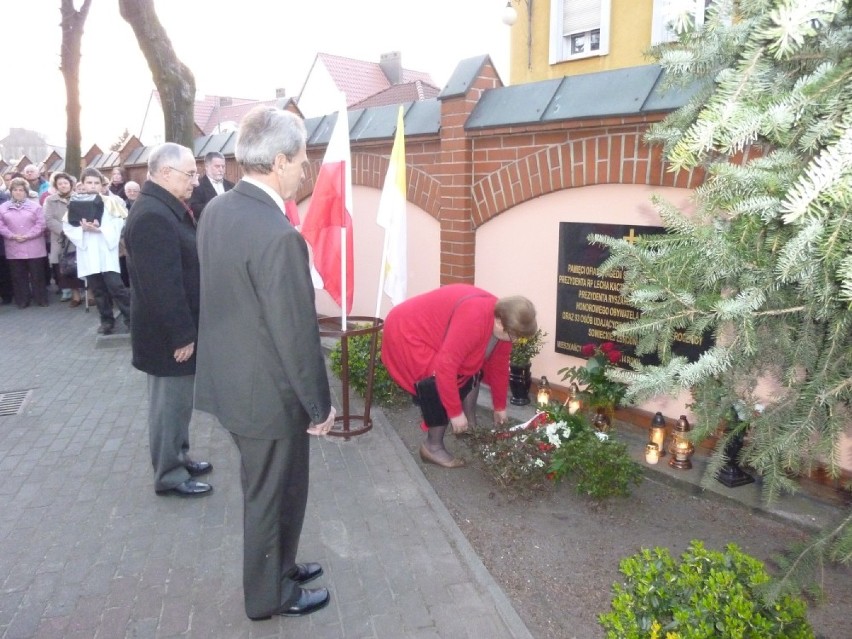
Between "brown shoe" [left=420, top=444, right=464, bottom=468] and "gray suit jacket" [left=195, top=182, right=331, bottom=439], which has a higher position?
"gray suit jacket" [left=195, top=182, right=331, bottom=439]

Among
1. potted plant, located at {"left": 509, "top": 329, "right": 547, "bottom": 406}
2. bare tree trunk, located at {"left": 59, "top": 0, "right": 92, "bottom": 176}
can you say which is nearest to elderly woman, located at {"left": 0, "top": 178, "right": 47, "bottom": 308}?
bare tree trunk, located at {"left": 59, "top": 0, "right": 92, "bottom": 176}

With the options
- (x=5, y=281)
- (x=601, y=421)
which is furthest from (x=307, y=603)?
(x=5, y=281)

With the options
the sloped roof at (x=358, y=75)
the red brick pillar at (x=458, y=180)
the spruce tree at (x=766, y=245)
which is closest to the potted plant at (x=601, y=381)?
the red brick pillar at (x=458, y=180)

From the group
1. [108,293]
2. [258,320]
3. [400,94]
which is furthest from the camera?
[400,94]

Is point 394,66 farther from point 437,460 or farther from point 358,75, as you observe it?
point 437,460

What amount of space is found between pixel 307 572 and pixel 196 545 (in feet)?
2.32

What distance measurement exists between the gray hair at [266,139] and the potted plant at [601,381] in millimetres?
2737

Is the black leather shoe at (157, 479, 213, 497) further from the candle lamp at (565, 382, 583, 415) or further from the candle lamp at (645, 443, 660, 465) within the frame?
the candle lamp at (645, 443, 660, 465)

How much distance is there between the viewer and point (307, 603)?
272 cm

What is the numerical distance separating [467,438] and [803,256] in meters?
2.86

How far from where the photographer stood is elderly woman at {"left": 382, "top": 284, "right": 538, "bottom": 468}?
373cm

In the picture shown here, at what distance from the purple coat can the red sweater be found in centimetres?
784

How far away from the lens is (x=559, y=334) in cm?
506

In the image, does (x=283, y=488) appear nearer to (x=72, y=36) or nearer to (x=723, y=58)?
Answer: (x=723, y=58)
